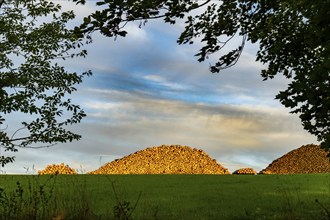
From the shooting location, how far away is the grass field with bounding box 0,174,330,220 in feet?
31.3

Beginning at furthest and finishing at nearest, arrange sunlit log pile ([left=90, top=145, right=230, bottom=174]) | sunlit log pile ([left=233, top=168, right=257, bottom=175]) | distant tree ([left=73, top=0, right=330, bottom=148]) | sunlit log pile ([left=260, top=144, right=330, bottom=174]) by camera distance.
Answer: sunlit log pile ([left=260, top=144, right=330, bottom=174]) → sunlit log pile ([left=233, top=168, right=257, bottom=175]) → sunlit log pile ([left=90, top=145, right=230, bottom=174]) → distant tree ([left=73, top=0, right=330, bottom=148])

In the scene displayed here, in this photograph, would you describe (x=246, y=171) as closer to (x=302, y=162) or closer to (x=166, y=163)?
(x=302, y=162)

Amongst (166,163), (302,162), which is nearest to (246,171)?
(302,162)

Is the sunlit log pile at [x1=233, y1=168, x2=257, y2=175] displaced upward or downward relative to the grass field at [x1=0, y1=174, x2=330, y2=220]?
upward

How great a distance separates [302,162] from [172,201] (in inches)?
1068

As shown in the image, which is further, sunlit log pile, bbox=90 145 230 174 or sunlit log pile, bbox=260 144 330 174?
sunlit log pile, bbox=260 144 330 174

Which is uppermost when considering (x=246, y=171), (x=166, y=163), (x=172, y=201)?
(x=166, y=163)

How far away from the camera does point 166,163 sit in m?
36.2

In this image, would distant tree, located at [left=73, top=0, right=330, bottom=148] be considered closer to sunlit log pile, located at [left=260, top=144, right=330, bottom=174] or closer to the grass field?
the grass field

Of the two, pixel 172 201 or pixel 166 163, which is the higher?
pixel 166 163

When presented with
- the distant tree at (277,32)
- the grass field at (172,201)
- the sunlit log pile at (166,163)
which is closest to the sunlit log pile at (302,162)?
→ the sunlit log pile at (166,163)

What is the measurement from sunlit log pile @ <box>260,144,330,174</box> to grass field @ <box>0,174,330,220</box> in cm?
1790

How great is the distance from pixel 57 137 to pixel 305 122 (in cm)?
601

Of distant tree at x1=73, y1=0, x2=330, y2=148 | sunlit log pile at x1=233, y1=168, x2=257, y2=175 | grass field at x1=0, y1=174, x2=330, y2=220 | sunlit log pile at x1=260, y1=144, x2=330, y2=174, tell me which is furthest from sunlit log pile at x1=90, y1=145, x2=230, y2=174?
distant tree at x1=73, y1=0, x2=330, y2=148
